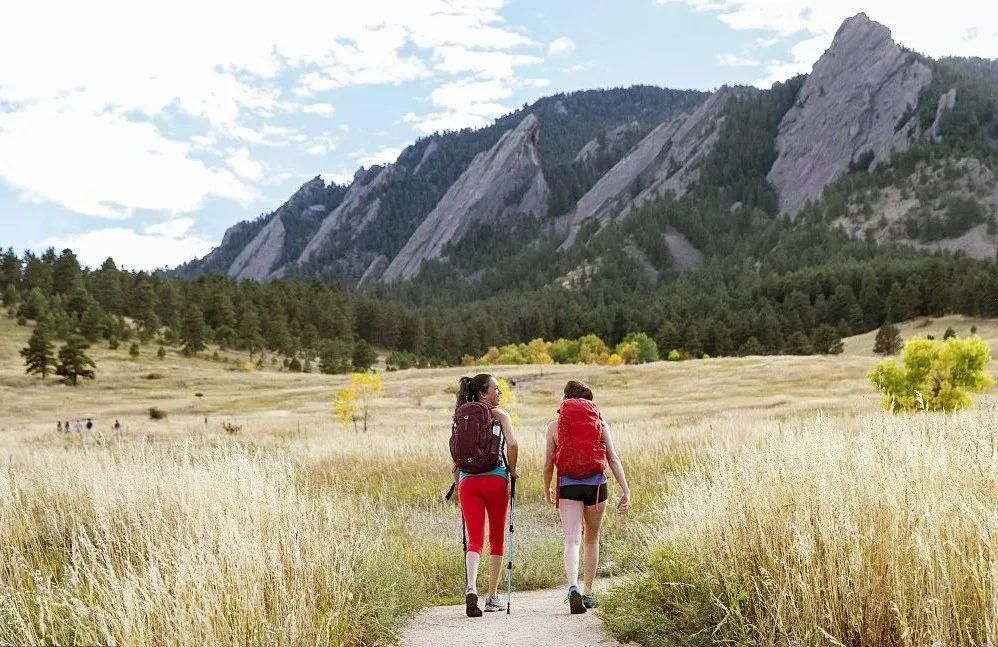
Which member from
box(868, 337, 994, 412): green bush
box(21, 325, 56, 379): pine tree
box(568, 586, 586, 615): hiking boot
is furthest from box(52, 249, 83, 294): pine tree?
box(568, 586, 586, 615): hiking boot

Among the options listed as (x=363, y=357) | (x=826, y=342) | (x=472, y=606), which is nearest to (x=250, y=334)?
(x=363, y=357)

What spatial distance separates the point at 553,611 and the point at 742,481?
2.34m

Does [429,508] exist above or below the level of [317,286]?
below

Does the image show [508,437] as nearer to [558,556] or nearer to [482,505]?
[482,505]

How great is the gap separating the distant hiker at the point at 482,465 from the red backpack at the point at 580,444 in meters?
0.52

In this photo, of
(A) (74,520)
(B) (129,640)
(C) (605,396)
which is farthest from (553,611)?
(C) (605,396)

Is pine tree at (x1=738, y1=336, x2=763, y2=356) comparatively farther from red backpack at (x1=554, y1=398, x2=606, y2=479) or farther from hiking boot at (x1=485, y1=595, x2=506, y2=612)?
hiking boot at (x1=485, y1=595, x2=506, y2=612)

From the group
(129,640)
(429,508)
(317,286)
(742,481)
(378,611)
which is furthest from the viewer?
(317,286)

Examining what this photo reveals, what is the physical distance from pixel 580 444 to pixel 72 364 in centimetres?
7919

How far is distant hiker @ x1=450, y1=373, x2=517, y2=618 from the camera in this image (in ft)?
23.7

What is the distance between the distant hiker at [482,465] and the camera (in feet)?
23.7

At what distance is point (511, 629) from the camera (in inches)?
251

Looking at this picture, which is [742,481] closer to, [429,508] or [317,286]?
[429,508]

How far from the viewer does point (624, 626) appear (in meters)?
5.86
